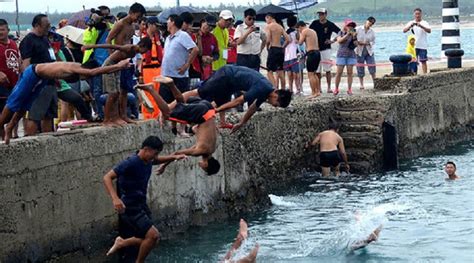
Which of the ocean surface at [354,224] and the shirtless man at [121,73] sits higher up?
the shirtless man at [121,73]

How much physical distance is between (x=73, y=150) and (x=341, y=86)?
14.5 meters

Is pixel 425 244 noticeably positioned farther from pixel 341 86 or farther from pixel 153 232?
pixel 341 86

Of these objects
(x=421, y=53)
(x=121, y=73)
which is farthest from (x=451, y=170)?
(x=121, y=73)

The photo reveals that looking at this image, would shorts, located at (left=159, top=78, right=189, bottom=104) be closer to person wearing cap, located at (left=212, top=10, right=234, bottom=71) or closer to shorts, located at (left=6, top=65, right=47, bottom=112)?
shorts, located at (left=6, top=65, right=47, bottom=112)

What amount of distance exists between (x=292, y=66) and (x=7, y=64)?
34.5ft

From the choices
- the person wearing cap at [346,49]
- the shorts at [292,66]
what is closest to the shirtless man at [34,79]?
the shorts at [292,66]

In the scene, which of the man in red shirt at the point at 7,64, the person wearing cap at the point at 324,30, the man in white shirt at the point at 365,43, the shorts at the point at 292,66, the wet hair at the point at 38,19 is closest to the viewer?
the wet hair at the point at 38,19

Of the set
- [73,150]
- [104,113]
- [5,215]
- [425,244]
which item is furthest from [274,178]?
[5,215]

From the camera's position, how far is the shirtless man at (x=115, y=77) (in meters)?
15.2

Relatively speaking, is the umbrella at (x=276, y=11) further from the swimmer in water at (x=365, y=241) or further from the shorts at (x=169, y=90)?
the swimmer in water at (x=365, y=241)

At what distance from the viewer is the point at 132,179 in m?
13.4

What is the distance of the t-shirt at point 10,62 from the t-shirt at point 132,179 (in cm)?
270

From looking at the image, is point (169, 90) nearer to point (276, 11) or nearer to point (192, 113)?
point (192, 113)

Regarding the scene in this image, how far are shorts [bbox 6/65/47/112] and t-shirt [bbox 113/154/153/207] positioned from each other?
5.05 feet
